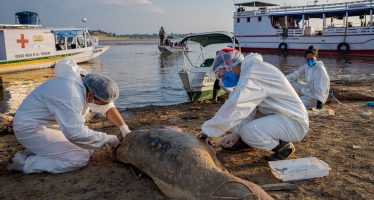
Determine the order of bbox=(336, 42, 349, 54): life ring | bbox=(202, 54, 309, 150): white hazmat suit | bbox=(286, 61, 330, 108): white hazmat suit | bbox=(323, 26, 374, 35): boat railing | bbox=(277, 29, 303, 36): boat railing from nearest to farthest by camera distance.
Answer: bbox=(202, 54, 309, 150): white hazmat suit → bbox=(286, 61, 330, 108): white hazmat suit → bbox=(323, 26, 374, 35): boat railing → bbox=(336, 42, 349, 54): life ring → bbox=(277, 29, 303, 36): boat railing

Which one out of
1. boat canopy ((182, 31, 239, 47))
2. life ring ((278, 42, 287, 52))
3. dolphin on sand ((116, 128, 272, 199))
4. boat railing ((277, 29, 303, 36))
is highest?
boat railing ((277, 29, 303, 36))

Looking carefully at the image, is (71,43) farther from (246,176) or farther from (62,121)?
(246,176)

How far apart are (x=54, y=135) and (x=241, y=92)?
2367 millimetres

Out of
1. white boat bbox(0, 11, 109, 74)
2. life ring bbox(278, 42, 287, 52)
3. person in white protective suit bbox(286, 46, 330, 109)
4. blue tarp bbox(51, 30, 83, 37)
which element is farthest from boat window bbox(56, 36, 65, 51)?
person in white protective suit bbox(286, 46, 330, 109)

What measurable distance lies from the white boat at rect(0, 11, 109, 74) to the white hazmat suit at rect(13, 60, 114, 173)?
1787 centimetres

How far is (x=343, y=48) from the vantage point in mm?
29422

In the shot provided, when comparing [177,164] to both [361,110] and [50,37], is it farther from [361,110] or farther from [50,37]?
[50,37]

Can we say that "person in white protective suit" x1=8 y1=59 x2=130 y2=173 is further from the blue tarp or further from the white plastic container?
the blue tarp

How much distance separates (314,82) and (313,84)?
0.11 metres

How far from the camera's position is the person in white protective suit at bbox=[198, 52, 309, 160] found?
4.13 meters

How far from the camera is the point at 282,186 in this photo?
3.98 metres

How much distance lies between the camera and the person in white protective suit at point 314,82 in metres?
7.77

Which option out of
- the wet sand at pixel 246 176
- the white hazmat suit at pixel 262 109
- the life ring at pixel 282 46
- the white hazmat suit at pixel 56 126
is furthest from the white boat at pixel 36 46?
the white hazmat suit at pixel 262 109

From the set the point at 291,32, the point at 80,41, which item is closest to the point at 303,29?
the point at 291,32
